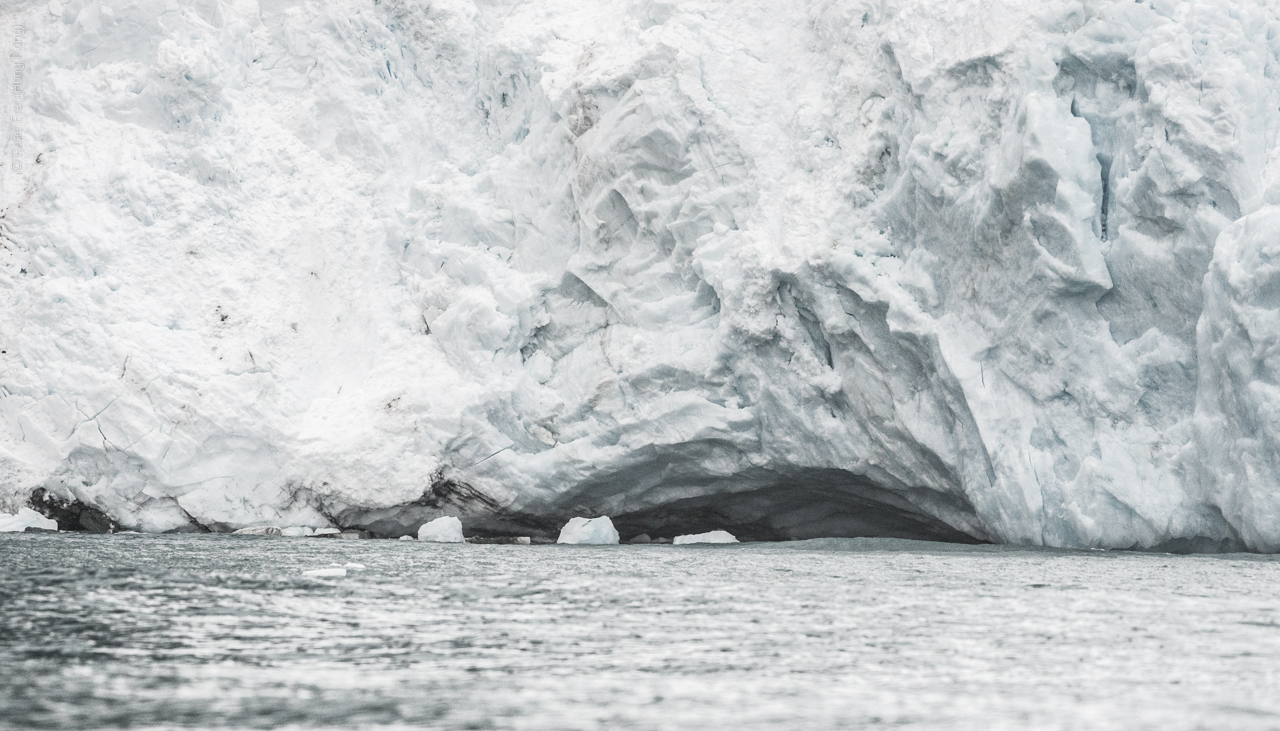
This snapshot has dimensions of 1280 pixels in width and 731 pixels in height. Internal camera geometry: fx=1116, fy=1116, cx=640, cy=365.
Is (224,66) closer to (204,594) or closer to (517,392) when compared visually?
(517,392)

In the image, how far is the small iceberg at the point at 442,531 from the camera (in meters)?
9.50

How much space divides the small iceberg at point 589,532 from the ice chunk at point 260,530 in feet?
7.90

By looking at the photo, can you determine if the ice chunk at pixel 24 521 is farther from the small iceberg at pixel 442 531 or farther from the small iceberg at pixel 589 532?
the small iceberg at pixel 589 532

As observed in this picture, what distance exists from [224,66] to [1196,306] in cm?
948

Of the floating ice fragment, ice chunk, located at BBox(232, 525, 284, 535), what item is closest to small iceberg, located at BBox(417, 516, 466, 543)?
ice chunk, located at BBox(232, 525, 284, 535)

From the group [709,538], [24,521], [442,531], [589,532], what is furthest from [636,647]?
[24,521]

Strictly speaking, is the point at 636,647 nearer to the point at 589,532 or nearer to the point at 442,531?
the point at 589,532

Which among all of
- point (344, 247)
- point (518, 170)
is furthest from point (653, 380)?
point (344, 247)

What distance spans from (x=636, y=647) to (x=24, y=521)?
26.1 feet

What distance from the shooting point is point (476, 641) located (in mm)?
3271

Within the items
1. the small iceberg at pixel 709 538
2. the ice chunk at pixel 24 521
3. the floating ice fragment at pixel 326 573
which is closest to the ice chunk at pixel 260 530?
the ice chunk at pixel 24 521

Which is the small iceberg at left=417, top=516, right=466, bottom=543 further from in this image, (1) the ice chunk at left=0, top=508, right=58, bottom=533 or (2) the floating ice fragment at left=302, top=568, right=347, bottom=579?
(2) the floating ice fragment at left=302, top=568, right=347, bottom=579

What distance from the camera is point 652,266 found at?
32.0 ft

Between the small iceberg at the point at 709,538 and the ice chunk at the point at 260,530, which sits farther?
the small iceberg at the point at 709,538
